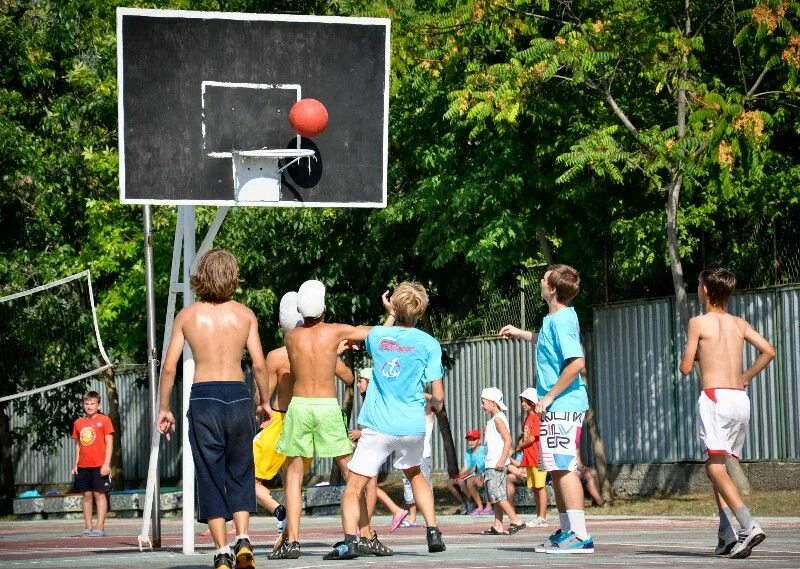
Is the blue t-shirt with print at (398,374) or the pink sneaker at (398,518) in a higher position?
the blue t-shirt with print at (398,374)

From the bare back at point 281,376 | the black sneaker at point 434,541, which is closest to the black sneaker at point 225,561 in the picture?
the black sneaker at point 434,541

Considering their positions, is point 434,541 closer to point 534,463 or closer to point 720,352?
point 720,352

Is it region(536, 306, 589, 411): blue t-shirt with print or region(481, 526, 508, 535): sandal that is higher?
region(536, 306, 589, 411): blue t-shirt with print

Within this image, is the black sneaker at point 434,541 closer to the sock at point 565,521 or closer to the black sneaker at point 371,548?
the black sneaker at point 371,548

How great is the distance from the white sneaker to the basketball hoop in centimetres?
481

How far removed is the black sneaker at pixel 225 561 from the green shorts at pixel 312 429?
1.97m

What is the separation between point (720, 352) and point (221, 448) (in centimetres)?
369

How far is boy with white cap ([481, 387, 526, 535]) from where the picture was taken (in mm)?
16266

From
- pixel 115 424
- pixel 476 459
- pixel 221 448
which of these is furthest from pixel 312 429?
pixel 115 424

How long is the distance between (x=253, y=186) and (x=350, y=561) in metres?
3.51

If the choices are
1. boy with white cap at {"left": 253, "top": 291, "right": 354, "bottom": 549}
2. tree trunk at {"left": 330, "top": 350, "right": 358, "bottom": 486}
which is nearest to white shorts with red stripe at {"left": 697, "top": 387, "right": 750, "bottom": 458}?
boy with white cap at {"left": 253, "top": 291, "right": 354, "bottom": 549}

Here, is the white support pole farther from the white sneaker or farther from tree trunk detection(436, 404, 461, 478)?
tree trunk detection(436, 404, 461, 478)

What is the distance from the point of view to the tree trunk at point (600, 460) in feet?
74.7

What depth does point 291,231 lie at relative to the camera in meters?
25.1
